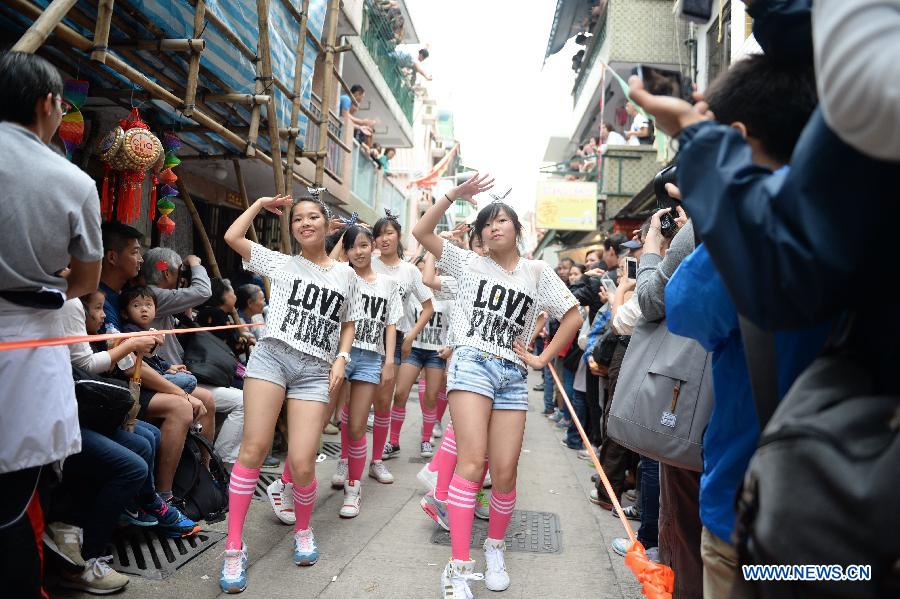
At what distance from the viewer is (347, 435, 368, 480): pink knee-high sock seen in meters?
5.17

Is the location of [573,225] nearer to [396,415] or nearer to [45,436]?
[396,415]

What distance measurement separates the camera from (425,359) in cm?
716

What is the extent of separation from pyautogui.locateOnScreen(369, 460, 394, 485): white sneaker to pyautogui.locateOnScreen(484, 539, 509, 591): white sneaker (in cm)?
222

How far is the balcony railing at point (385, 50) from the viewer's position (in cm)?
1641

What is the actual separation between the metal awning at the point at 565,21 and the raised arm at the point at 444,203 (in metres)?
19.9

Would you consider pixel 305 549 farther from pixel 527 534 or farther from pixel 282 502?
pixel 527 534

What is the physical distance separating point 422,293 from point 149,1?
339 centimetres

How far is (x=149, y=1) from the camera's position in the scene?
16.6ft

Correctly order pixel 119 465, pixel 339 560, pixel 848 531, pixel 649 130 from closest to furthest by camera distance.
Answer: pixel 848 531 < pixel 119 465 < pixel 339 560 < pixel 649 130

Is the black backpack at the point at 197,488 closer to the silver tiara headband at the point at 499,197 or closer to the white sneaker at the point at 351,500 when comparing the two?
the white sneaker at the point at 351,500

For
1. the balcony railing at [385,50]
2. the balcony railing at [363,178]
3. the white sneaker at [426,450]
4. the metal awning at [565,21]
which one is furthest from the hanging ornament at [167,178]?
the metal awning at [565,21]

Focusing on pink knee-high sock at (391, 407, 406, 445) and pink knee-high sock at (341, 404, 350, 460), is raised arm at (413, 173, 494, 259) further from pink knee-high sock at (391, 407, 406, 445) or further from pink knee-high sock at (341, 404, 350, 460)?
pink knee-high sock at (391, 407, 406, 445)

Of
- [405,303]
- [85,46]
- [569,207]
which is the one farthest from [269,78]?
[569,207]

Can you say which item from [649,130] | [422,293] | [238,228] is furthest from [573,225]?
[238,228]
